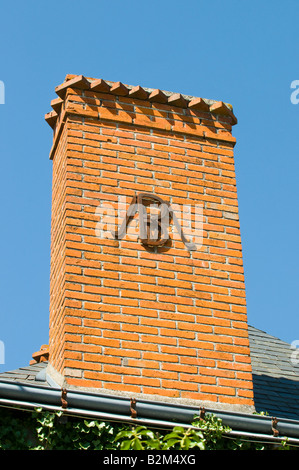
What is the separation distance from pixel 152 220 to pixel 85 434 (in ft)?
6.73

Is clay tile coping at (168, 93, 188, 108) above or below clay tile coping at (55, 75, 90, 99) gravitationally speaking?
above

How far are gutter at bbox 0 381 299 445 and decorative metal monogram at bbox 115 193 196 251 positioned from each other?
1.63m

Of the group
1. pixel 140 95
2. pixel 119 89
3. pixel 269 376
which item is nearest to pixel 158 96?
pixel 140 95

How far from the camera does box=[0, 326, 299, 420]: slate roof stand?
775 cm

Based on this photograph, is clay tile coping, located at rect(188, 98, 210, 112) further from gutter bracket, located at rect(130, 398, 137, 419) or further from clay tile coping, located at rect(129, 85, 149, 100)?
gutter bracket, located at rect(130, 398, 137, 419)

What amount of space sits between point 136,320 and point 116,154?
1546 millimetres

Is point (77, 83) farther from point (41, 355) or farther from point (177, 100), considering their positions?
point (41, 355)

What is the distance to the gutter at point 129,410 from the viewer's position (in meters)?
6.03

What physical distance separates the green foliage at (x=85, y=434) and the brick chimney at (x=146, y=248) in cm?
53

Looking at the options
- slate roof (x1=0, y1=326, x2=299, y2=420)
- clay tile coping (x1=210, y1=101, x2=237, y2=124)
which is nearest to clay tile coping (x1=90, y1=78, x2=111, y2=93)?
clay tile coping (x1=210, y1=101, x2=237, y2=124)

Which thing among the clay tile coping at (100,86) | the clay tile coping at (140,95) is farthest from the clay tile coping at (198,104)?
the clay tile coping at (100,86)

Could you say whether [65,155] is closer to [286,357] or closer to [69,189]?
[69,189]

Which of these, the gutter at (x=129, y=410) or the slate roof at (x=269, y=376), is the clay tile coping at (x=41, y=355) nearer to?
the slate roof at (x=269, y=376)

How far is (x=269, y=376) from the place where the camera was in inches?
354
